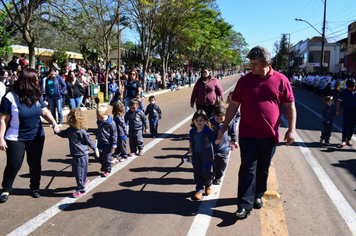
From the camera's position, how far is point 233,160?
628 cm

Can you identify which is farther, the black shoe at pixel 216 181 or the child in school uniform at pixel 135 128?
the child in school uniform at pixel 135 128

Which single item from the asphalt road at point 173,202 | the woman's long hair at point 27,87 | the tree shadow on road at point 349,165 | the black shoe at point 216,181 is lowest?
the asphalt road at point 173,202

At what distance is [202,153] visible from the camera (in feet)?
14.4

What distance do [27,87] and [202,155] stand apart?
103 inches

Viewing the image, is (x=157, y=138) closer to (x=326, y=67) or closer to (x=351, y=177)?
(x=351, y=177)

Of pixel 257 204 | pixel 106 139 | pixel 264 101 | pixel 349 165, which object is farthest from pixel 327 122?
pixel 106 139

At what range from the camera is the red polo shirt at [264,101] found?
11.9 feet

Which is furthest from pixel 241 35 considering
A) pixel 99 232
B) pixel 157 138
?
pixel 99 232

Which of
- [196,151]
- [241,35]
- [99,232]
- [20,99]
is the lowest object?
[99,232]

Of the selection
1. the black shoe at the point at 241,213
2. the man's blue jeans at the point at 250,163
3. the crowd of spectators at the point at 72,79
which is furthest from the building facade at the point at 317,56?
the black shoe at the point at 241,213

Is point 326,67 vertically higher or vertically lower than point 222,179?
higher

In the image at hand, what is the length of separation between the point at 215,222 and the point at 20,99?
3.07 metres

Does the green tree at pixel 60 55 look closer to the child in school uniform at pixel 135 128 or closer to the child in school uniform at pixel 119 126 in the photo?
the child in school uniform at pixel 135 128

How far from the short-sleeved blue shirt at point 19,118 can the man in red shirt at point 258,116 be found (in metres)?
2.84
